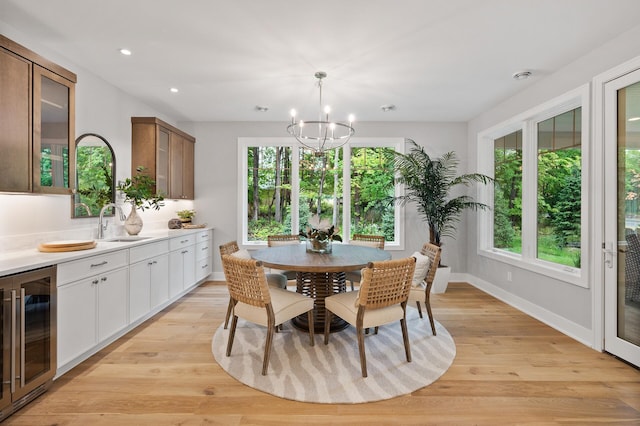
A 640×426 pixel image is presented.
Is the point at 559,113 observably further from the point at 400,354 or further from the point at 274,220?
the point at 274,220

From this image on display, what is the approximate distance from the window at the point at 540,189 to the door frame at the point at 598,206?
0.14 meters

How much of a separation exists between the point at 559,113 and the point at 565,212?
108cm

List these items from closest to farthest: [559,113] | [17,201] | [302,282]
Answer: [17,201], [302,282], [559,113]

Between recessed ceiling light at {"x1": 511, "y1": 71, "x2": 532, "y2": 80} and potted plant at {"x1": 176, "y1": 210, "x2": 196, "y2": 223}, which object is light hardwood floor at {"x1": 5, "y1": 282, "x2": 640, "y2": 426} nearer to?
potted plant at {"x1": 176, "y1": 210, "x2": 196, "y2": 223}

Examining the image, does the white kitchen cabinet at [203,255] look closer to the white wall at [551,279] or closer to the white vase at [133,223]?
the white vase at [133,223]

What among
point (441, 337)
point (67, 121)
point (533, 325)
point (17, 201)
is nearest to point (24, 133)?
point (67, 121)

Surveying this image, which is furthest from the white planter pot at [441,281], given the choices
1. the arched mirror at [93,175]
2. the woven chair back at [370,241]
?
the arched mirror at [93,175]

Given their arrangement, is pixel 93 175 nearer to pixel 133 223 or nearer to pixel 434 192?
pixel 133 223

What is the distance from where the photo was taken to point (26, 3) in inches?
86.6

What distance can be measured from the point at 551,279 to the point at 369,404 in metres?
2.60

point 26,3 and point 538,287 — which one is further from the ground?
point 26,3

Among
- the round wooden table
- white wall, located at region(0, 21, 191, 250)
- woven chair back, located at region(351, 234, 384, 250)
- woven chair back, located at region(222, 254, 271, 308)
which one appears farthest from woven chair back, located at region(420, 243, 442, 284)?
white wall, located at region(0, 21, 191, 250)

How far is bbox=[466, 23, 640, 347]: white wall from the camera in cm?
271

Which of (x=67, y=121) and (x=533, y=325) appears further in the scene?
(x=533, y=325)
